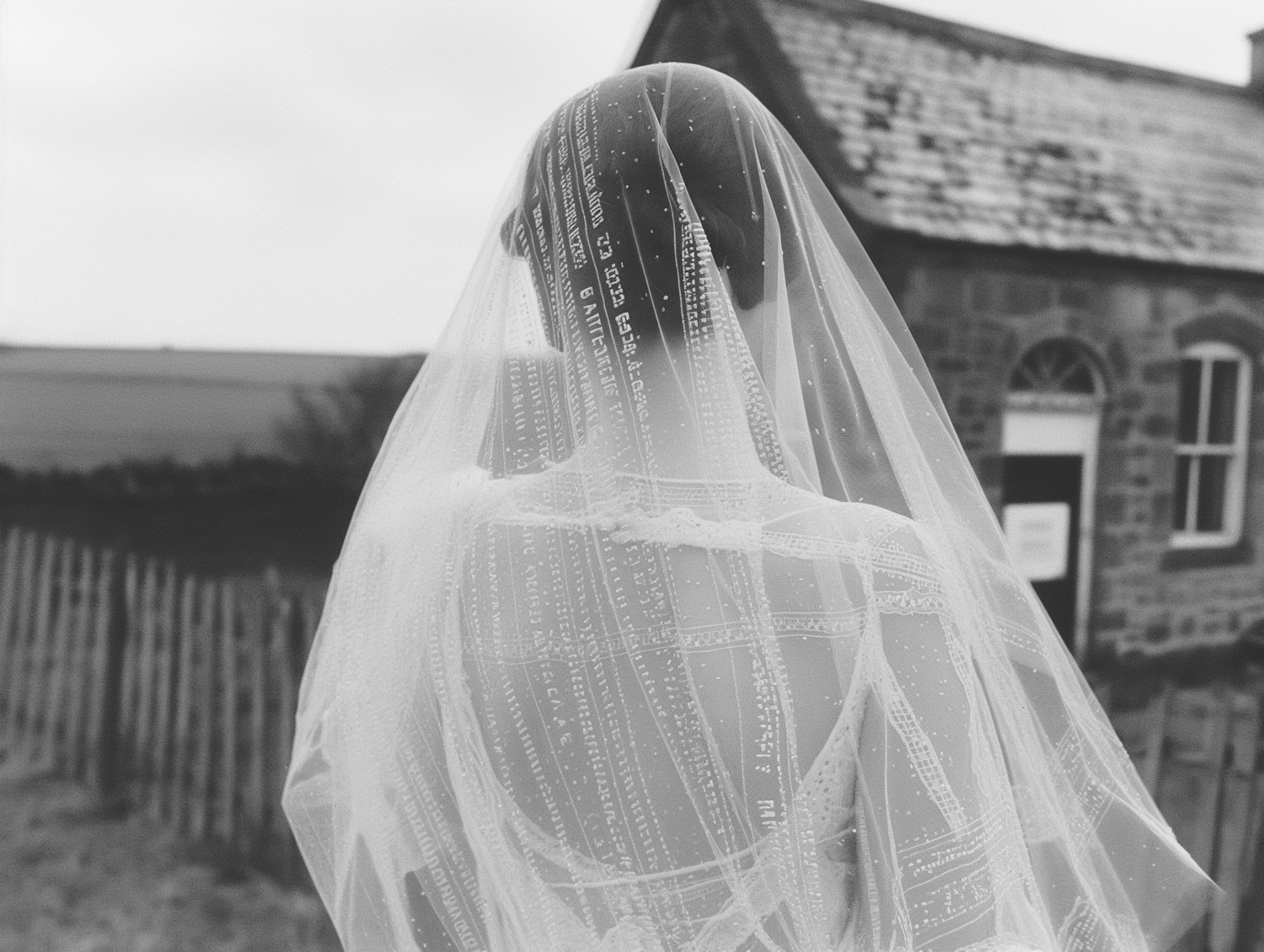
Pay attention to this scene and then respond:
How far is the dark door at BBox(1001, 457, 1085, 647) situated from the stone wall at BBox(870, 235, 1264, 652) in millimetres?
163

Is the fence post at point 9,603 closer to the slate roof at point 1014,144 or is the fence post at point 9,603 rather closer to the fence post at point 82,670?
the fence post at point 82,670

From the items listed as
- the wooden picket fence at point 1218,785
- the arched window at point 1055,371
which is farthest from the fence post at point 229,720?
the arched window at point 1055,371

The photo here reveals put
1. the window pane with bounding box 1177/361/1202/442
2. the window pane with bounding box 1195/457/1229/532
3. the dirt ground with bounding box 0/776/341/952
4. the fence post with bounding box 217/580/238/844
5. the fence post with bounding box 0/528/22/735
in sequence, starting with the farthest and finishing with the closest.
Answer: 1. the window pane with bounding box 1195/457/1229/532
2. the window pane with bounding box 1177/361/1202/442
3. the fence post with bounding box 0/528/22/735
4. the fence post with bounding box 217/580/238/844
5. the dirt ground with bounding box 0/776/341/952

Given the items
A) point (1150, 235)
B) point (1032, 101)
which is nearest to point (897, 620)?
point (1150, 235)

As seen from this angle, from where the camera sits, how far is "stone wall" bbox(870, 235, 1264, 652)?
619 cm

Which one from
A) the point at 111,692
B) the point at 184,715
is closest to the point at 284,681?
the point at 184,715

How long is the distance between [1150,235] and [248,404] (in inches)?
290

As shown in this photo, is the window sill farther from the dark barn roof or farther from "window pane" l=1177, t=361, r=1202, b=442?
the dark barn roof

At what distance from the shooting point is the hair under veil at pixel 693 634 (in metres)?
1.04

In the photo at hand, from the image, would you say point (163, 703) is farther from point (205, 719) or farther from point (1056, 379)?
point (1056, 379)

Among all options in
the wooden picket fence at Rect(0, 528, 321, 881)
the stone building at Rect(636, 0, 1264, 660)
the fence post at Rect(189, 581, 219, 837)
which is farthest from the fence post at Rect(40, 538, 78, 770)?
the stone building at Rect(636, 0, 1264, 660)

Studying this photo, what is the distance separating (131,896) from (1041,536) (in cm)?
620

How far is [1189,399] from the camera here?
7.48 metres

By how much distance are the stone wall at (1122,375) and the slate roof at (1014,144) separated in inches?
9.7
